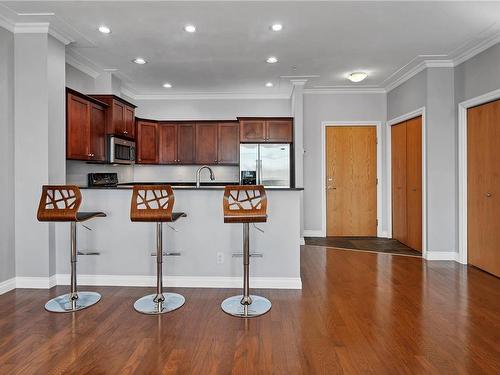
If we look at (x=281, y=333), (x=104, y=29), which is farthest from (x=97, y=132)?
(x=281, y=333)

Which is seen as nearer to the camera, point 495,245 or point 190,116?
point 495,245

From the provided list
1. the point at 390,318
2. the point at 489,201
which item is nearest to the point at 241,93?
the point at 489,201

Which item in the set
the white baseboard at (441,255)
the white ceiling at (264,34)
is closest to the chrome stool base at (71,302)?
the white ceiling at (264,34)

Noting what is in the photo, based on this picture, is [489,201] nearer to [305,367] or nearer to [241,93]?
[305,367]

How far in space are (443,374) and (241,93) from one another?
5.51m

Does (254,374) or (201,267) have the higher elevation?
(201,267)

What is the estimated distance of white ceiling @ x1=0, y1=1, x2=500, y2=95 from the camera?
10.5 ft

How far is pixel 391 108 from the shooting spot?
19.4 feet

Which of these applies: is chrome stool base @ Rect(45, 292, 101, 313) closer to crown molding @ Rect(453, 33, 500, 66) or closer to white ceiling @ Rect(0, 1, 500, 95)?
white ceiling @ Rect(0, 1, 500, 95)

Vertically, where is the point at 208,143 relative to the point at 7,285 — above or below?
above

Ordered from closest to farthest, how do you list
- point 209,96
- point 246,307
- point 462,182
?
1. point 246,307
2. point 462,182
3. point 209,96

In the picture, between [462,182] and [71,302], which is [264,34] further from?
[71,302]

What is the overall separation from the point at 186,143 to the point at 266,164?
1567 mm

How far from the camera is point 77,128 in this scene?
4008 millimetres
